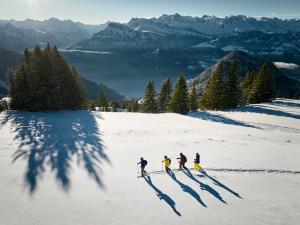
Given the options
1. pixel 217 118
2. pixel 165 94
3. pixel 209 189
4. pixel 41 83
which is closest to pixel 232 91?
pixel 217 118

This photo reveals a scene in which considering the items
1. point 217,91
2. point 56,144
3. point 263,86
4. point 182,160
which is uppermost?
point 263,86

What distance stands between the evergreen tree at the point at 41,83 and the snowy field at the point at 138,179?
34.3ft

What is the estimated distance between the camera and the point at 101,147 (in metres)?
30.0

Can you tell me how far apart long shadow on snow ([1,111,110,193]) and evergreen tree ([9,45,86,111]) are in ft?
17.3

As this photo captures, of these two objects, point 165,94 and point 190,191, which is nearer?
point 190,191

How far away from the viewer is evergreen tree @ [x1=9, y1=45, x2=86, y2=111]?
166ft

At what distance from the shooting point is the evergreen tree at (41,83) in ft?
166

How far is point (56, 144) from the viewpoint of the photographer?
3012 cm

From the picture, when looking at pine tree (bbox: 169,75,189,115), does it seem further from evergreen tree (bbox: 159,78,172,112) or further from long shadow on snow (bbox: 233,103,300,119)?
long shadow on snow (bbox: 233,103,300,119)

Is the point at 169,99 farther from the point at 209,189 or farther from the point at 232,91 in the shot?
the point at 209,189

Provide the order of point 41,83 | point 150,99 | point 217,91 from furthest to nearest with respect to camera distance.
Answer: point 150,99 → point 217,91 → point 41,83

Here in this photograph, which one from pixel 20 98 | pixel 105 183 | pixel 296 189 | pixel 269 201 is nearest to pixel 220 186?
pixel 269 201

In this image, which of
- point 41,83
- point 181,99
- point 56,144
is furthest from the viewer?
point 181,99

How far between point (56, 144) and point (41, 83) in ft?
79.3
